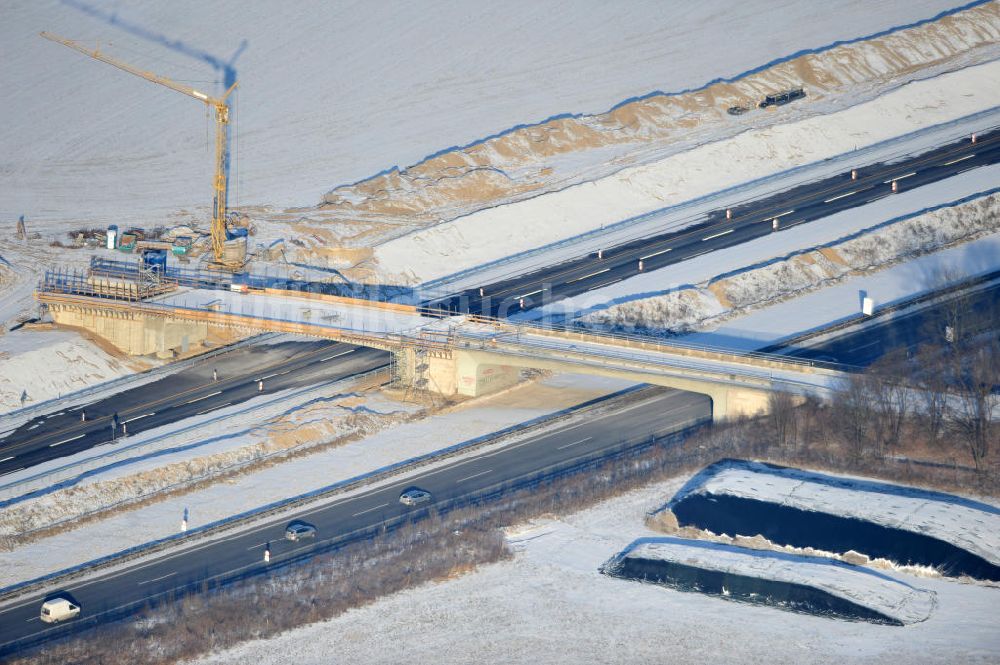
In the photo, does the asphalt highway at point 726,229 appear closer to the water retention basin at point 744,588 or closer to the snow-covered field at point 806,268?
the snow-covered field at point 806,268

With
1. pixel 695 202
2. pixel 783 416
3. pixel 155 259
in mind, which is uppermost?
pixel 695 202

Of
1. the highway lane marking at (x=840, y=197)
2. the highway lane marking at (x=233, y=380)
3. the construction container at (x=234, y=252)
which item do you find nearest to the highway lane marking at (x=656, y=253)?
the highway lane marking at (x=840, y=197)

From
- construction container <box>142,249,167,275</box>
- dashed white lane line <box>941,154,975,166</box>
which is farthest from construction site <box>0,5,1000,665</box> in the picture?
construction container <box>142,249,167,275</box>

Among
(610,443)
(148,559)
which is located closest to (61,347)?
(148,559)

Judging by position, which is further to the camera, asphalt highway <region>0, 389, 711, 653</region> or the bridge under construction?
the bridge under construction

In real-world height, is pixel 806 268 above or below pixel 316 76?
below

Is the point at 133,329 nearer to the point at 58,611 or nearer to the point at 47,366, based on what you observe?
the point at 47,366

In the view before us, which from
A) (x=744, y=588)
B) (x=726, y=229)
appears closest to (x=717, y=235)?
(x=726, y=229)

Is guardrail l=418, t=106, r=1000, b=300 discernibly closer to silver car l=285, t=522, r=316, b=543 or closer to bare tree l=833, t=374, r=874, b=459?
bare tree l=833, t=374, r=874, b=459
